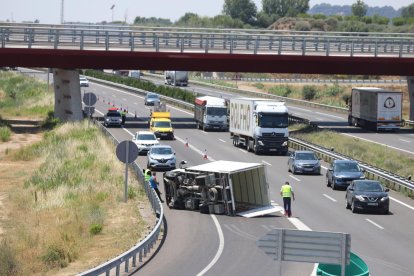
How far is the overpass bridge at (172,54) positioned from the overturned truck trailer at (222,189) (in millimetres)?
37092

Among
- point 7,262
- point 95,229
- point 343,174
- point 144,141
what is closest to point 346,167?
point 343,174

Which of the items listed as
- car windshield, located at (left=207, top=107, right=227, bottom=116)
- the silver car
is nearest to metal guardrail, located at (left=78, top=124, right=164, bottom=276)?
the silver car

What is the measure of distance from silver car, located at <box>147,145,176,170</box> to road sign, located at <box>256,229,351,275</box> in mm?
34974

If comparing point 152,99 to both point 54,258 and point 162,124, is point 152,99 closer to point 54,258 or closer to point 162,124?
point 162,124

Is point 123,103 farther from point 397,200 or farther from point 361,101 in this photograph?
point 397,200

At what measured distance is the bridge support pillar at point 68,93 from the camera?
255ft

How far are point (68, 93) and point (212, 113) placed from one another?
1110 centimetres

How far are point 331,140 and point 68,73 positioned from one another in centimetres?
2119

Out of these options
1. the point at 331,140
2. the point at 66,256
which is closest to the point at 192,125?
the point at 331,140

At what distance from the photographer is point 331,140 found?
69.3 meters

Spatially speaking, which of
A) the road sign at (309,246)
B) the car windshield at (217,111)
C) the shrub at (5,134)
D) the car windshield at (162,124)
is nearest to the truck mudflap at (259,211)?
the road sign at (309,246)

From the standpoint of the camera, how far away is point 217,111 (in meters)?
76.2

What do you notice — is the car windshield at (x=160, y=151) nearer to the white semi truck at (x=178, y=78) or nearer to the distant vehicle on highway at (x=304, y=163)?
the distant vehicle on highway at (x=304, y=163)

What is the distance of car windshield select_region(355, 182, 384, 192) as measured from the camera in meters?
39.0
